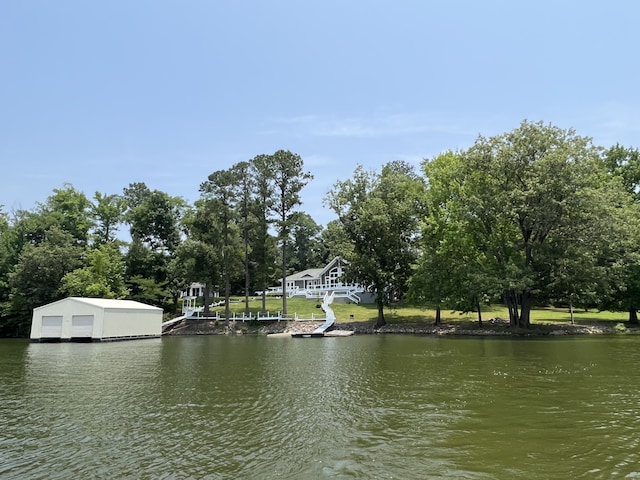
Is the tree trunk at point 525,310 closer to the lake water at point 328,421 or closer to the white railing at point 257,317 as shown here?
the lake water at point 328,421

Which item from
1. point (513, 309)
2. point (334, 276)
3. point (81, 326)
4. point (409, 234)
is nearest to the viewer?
point (81, 326)

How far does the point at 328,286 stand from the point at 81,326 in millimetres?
37509

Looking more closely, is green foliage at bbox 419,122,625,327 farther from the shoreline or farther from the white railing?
the white railing

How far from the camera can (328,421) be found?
10.6 m

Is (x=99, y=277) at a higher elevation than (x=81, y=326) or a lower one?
higher

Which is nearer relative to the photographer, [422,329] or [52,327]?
[52,327]

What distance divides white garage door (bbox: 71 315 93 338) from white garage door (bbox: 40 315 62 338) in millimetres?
1373

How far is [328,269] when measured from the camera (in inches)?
2960

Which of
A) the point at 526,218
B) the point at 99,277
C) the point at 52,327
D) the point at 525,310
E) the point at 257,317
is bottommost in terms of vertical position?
the point at 52,327

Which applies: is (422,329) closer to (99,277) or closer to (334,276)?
(334,276)

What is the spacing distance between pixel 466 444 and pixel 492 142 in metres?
32.3

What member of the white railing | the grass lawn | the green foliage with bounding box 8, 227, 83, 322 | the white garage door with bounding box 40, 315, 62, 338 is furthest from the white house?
the green foliage with bounding box 8, 227, 83, 322

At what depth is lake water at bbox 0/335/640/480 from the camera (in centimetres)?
757

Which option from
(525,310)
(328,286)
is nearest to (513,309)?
(525,310)
